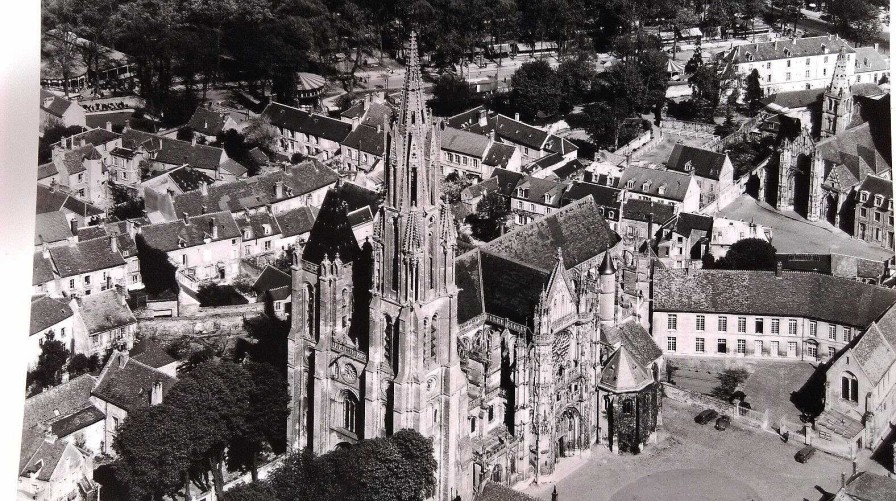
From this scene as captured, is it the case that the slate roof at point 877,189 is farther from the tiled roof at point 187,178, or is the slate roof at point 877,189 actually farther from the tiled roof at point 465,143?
the tiled roof at point 187,178

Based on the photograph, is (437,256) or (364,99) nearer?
(437,256)

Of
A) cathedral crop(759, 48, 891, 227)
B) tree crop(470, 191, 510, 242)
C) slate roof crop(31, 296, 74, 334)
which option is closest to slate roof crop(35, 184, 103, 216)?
slate roof crop(31, 296, 74, 334)

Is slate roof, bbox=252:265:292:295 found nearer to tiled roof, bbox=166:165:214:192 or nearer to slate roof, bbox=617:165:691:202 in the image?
tiled roof, bbox=166:165:214:192

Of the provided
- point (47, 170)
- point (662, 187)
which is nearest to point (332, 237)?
point (47, 170)

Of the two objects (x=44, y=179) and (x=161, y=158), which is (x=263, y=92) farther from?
(x=44, y=179)

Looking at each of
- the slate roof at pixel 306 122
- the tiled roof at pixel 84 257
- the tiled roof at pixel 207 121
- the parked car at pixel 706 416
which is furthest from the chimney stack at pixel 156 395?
the slate roof at pixel 306 122

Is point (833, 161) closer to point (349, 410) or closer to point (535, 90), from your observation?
point (535, 90)

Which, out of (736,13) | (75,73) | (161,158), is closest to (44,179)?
(75,73)
